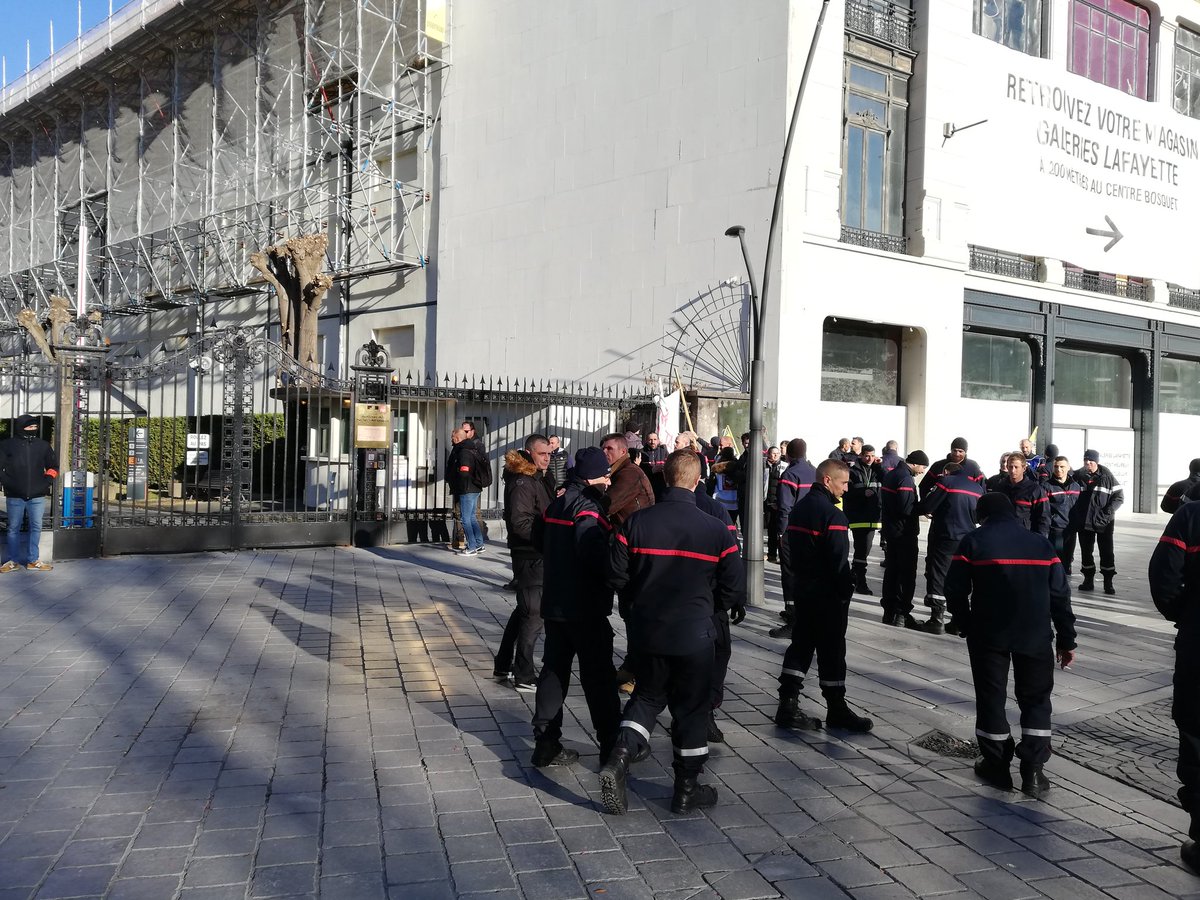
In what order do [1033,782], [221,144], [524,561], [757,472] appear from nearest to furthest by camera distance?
1. [1033,782]
2. [524,561]
3. [757,472]
4. [221,144]

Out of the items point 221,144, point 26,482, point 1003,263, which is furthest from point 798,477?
point 221,144

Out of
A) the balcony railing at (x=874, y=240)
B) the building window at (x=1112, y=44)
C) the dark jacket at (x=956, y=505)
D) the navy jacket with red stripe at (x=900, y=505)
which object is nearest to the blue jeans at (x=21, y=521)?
the navy jacket with red stripe at (x=900, y=505)

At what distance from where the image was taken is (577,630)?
4.93m

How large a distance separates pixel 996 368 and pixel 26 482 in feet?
60.0

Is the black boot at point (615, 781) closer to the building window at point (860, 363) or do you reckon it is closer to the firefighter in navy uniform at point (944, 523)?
the firefighter in navy uniform at point (944, 523)

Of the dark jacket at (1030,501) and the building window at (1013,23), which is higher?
the building window at (1013,23)

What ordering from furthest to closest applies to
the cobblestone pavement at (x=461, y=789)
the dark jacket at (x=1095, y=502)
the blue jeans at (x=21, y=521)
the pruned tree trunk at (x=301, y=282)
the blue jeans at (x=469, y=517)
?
the pruned tree trunk at (x=301, y=282), the blue jeans at (x=469, y=517), the dark jacket at (x=1095, y=502), the blue jeans at (x=21, y=521), the cobblestone pavement at (x=461, y=789)

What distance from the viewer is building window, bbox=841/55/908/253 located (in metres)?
18.3

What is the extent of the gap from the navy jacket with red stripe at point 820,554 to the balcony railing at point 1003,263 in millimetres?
16193

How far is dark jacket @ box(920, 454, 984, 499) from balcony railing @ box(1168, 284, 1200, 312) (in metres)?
18.8

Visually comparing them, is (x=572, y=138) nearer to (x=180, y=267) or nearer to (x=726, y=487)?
(x=726, y=487)

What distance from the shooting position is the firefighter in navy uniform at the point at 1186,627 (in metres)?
4.15

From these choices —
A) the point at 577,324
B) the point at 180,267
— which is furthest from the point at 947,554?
the point at 180,267

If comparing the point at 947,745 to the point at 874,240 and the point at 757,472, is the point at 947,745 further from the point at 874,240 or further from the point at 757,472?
the point at 874,240
